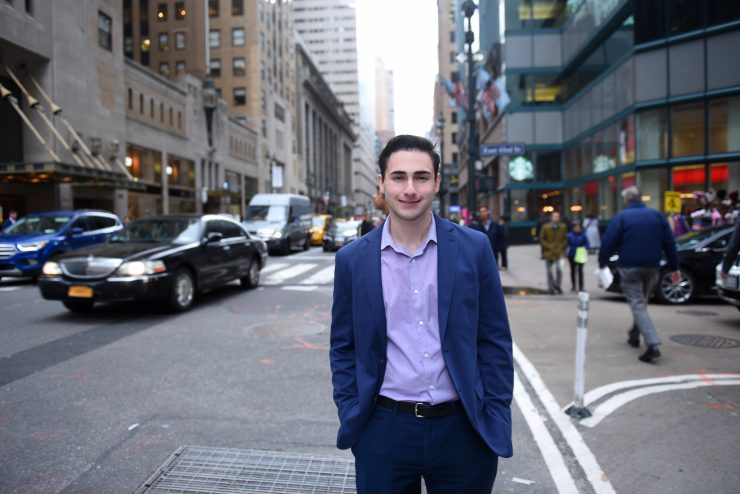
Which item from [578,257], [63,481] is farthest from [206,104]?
[63,481]

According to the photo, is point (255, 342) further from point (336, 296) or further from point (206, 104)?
point (206, 104)

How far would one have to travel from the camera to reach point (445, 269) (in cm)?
212

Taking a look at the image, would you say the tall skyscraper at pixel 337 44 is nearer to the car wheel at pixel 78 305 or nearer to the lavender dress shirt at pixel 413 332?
the car wheel at pixel 78 305

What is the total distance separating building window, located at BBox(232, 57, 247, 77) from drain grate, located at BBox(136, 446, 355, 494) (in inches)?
2214

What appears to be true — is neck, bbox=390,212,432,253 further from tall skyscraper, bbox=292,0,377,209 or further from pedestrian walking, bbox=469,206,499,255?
tall skyscraper, bbox=292,0,377,209

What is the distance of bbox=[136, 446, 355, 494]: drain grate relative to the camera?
3426 millimetres

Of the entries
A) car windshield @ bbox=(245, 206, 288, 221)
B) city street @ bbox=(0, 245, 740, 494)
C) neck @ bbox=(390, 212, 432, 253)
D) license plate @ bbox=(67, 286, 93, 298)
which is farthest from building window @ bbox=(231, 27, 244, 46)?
neck @ bbox=(390, 212, 432, 253)

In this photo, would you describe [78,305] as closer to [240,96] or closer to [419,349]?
[419,349]

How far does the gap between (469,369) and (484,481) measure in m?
0.42

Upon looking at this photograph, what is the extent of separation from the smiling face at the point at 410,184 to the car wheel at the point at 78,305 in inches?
344

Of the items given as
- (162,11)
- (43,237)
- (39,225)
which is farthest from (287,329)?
(162,11)

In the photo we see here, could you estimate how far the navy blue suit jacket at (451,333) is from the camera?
2.08 m

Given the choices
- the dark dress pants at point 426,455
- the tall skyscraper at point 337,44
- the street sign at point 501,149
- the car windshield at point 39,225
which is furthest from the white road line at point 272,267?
the tall skyscraper at point 337,44

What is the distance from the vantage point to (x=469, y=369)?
208 cm
